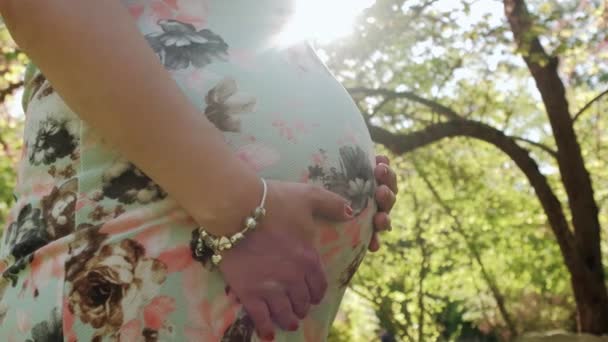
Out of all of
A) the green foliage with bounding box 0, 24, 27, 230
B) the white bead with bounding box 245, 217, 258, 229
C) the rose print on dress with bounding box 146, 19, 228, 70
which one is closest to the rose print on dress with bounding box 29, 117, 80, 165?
the rose print on dress with bounding box 146, 19, 228, 70

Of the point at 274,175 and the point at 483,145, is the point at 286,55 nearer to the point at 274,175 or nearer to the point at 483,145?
the point at 274,175

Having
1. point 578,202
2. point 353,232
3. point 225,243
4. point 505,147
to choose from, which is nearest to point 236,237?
point 225,243

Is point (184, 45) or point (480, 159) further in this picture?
point (480, 159)

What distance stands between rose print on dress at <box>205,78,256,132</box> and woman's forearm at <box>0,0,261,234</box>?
3.0 inches

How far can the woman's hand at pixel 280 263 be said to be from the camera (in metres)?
0.72

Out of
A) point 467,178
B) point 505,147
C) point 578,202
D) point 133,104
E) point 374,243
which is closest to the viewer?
point 133,104

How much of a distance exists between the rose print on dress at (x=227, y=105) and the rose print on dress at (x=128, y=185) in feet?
0.34

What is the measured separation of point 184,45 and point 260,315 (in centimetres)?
34

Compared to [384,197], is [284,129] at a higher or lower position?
higher

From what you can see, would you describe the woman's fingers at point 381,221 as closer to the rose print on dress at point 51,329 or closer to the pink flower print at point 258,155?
the pink flower print at point 258,155

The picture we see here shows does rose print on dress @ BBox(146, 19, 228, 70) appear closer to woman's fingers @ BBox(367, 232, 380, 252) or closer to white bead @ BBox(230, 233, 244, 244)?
white bead @ BBox(230, 233, 244, 244)

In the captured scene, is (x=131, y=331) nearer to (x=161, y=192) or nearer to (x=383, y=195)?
(x=161, y=192)

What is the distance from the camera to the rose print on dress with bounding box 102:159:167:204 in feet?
2.47

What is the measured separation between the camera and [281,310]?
29.3 inches
